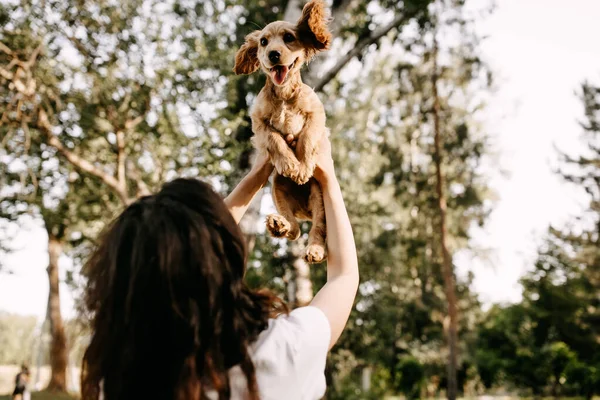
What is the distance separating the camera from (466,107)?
22.1 metres

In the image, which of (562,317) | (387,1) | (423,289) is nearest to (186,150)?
(387,1)

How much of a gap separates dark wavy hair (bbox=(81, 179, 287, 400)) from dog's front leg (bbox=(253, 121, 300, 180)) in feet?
2.20

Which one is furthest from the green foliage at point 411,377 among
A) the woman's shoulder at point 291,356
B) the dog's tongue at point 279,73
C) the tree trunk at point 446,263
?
the woman's shoulder at point 291,356

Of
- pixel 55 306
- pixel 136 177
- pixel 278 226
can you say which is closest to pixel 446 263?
pixel 136 177

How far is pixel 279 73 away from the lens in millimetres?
2205

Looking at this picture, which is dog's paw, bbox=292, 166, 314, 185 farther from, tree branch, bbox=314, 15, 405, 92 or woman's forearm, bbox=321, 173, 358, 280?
tree branch, bbox=314, 15, 405, 92

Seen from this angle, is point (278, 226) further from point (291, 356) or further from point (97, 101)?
point (97, 101)

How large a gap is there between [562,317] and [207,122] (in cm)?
2917

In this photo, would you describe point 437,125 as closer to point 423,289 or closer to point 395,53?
point 395,53

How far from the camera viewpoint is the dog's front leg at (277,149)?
2160mm

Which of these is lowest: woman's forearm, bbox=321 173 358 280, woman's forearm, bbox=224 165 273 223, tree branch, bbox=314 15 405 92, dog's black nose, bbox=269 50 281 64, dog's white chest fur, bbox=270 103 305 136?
woman's forearm, bbox=321 173 358 280

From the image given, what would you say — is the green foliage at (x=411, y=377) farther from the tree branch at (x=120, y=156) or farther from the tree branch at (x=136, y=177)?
the tree branch at (x=120, y=156)

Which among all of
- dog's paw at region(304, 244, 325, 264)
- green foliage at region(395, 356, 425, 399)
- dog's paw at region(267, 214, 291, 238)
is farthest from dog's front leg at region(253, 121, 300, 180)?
green foliage at region(395, 356, 425, 399)

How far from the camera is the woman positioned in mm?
1434
